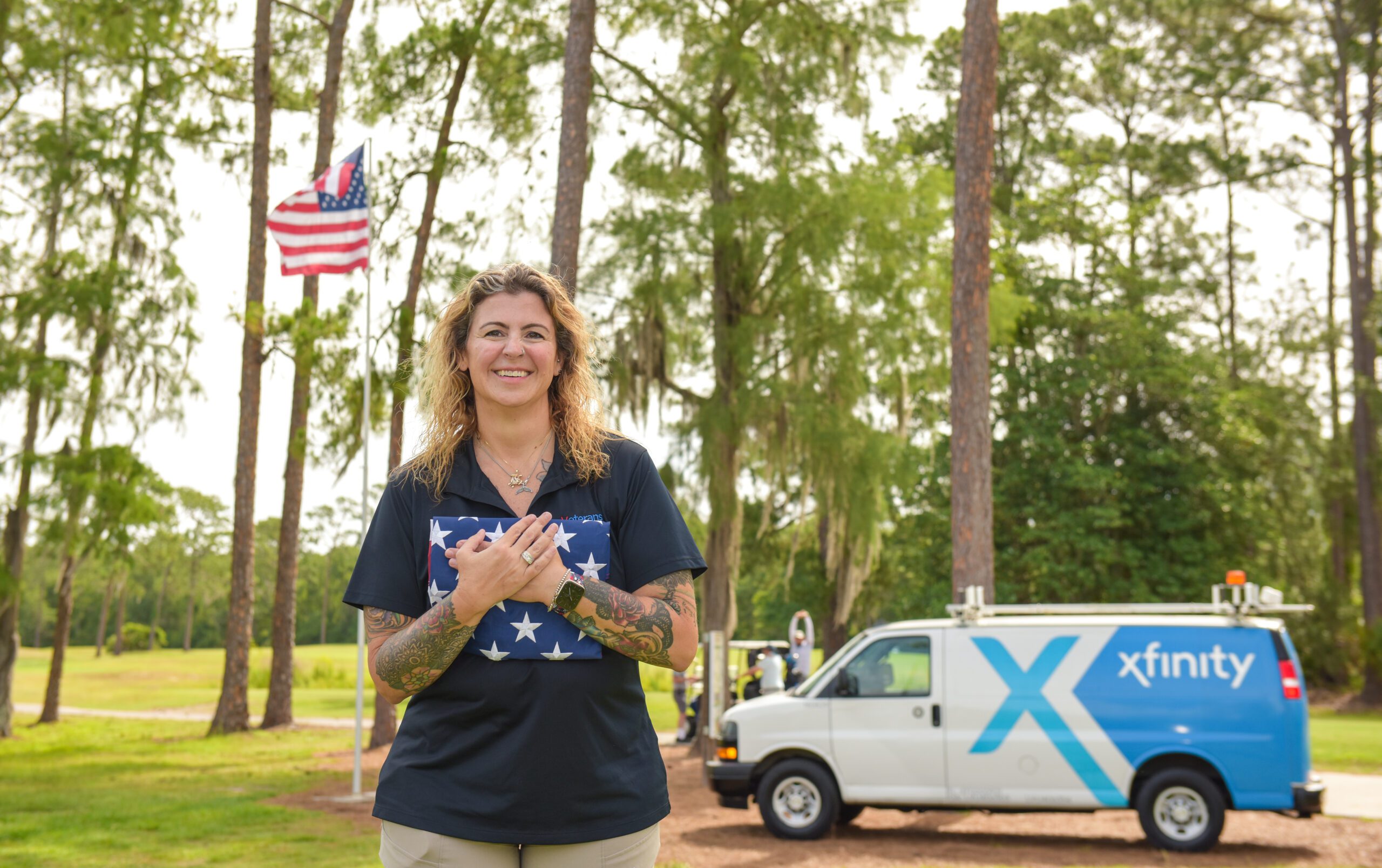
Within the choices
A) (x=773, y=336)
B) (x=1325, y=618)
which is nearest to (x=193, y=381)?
(x=773, y=336)

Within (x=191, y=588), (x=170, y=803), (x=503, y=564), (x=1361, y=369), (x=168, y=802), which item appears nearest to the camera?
(x=503, y=564)

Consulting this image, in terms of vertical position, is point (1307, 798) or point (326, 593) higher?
point (326, 593)

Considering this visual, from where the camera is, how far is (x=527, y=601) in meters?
2.13

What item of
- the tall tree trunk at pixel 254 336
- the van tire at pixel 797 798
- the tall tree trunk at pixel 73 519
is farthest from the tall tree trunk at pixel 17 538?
the van tire at pixel 797 798

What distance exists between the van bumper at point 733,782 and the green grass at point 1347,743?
6767 mm

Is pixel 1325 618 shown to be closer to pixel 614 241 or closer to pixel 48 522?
pixel 614 241

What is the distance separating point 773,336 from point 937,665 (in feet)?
24.4

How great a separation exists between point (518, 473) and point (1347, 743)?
21.7 meters

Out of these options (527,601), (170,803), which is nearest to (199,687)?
(170,803)

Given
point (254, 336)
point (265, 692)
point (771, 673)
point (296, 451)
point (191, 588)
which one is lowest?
point (265, 692)

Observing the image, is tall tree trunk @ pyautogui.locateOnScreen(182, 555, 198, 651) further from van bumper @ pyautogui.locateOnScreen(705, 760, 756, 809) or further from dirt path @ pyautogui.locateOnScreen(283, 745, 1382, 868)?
van bumper @ pyautogui.locateOnScreen(705, 760, 756, 809)

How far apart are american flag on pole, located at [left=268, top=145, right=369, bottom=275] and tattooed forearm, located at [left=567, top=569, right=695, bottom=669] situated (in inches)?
498

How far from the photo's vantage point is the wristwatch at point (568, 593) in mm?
2088

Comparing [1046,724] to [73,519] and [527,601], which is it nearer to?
[527,601]
